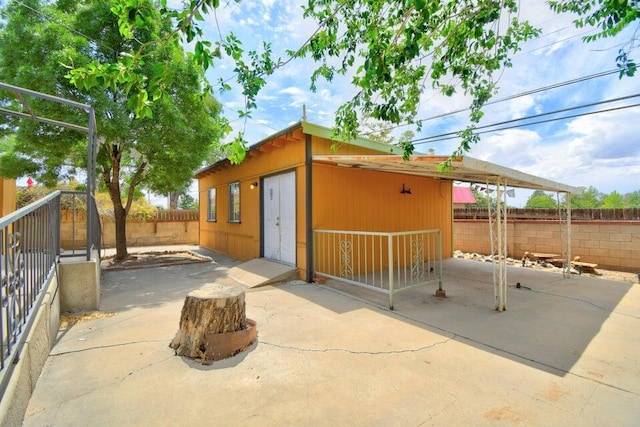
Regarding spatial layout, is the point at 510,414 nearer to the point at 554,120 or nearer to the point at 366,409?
the point at 366,409

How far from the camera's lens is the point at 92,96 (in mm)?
6062

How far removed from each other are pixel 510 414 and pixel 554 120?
822 centimetres

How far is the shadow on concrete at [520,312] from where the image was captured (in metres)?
2.94

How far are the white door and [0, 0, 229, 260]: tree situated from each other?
1.75 meters

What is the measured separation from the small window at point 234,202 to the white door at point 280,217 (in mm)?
1732

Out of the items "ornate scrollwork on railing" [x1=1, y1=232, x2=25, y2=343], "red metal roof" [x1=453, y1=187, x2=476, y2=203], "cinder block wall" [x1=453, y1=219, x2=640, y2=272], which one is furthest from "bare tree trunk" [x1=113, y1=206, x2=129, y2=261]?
"red metal roof" [x1=453, y1=187, x2=476, y2=203]

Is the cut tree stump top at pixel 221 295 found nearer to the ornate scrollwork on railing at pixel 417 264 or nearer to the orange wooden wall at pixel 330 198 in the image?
the orange wooden wall at pixel 330 198

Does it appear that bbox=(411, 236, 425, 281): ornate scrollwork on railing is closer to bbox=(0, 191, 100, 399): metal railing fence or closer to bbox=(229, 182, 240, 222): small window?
bbox=(0, 191, 100, 399): metal railing fence

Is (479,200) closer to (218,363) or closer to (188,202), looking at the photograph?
(218,363)

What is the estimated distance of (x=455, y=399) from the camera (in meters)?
2.11

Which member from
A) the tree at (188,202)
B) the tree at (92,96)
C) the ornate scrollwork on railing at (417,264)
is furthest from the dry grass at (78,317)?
the tree at (188,202)

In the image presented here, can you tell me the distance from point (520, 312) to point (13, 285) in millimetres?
5078

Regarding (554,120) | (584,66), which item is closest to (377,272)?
(554,120)

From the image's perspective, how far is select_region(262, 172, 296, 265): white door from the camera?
6.10 metres
